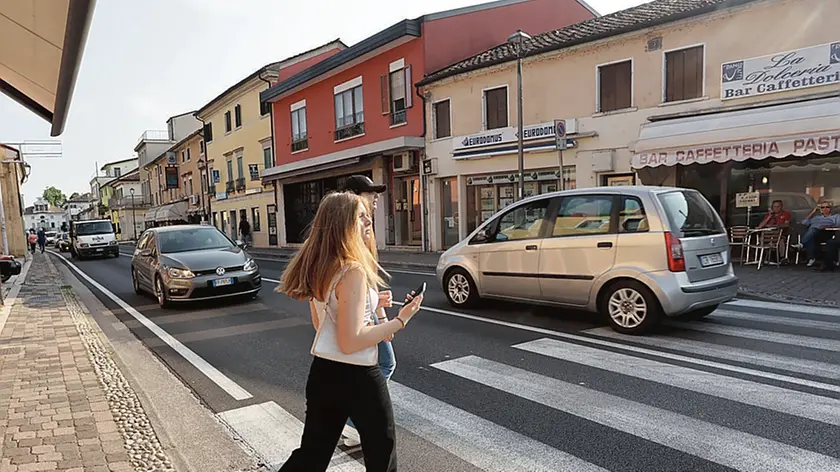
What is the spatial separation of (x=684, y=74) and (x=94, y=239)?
1051 inches

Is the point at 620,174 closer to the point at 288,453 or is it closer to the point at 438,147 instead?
the point at 438,147

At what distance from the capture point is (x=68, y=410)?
405 centimetres

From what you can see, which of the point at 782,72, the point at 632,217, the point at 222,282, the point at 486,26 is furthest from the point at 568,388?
the point at 486,26

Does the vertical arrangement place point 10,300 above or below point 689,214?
below

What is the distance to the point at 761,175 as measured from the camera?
40.2ft

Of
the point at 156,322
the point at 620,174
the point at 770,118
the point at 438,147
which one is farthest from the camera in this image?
the point at 438,147

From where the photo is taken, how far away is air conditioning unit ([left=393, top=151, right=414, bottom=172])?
762 inches

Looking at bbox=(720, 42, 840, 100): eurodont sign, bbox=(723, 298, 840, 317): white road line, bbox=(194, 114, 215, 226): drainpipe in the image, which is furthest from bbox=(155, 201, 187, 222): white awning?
bbox=(723, 298, 840, 317): white road line

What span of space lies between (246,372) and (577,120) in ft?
39.8

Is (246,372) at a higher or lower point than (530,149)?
lower

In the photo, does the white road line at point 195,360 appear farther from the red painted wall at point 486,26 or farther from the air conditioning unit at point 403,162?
the red painted wall at point 486,26

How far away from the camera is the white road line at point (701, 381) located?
12.8 ft

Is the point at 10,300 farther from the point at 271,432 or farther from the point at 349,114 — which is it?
the point at 349,114

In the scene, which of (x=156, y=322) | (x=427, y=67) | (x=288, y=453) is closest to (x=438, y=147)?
(x=427, y=67)
